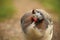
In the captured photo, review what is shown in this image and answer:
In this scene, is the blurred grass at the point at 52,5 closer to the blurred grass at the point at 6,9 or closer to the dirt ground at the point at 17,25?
the dirt ground at the point at 17,25

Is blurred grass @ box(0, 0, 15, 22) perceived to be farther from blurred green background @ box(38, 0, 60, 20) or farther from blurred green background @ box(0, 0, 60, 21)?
blurred green background @ box(38, 0, 60, 20)

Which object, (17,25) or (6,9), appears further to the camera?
(6,9)

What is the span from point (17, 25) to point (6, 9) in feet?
0.87

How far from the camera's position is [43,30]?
4.34 ft

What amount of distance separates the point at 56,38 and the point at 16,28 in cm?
39

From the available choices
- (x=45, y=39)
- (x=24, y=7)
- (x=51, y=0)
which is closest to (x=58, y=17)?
(x=51, y=0)

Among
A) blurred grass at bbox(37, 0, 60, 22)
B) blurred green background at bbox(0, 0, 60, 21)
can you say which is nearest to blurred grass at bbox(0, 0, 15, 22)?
blurred green background at bbox(0, 0, 60, 21)

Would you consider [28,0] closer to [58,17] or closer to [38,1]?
[38,1]

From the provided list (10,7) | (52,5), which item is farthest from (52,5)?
(10,7)

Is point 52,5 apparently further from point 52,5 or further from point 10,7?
point 10,7

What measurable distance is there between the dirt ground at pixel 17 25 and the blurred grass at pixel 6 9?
0.05m

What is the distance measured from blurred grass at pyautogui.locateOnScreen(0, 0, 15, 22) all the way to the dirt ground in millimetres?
48

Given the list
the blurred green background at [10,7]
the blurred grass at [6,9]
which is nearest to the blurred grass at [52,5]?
the blurred green background at [10,7]

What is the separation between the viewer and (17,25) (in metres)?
2.06
